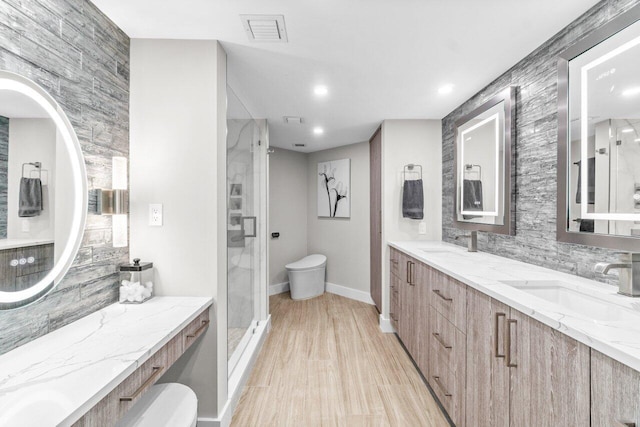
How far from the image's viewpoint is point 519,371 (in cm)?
108

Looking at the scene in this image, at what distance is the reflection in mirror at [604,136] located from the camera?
3.84 feet

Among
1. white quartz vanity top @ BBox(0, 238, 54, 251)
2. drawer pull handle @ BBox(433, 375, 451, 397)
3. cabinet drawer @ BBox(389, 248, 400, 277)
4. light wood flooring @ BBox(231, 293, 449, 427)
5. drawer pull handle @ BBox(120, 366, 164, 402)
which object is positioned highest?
white quartz vanity top @ BBox(0, 238, 54, 251)

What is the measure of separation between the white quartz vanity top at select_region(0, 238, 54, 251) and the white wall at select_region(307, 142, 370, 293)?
136 inches

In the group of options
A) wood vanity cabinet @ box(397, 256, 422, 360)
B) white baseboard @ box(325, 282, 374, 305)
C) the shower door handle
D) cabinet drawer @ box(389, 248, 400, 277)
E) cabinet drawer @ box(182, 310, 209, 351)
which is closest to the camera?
cabinet drawer @ box(182, 310, 209, 351)

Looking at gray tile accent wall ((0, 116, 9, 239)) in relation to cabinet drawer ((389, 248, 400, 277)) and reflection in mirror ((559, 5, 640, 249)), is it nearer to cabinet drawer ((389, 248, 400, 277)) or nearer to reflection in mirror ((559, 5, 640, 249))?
reflection in mirror ((559, 5, 640, 249))

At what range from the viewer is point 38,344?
1053mm

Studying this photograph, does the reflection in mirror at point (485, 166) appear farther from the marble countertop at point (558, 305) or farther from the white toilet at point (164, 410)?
the white toilet at point (164, 410)

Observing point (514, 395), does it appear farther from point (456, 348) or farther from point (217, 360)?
point (217, 360)

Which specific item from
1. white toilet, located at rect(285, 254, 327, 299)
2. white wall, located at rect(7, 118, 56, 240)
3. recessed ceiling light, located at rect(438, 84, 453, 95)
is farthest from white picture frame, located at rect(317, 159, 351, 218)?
white wall, located at rect(7, 118, 56, 240)

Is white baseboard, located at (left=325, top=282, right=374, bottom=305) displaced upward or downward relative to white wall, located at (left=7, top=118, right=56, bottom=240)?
downward

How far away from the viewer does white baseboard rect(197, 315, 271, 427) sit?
5.37ft

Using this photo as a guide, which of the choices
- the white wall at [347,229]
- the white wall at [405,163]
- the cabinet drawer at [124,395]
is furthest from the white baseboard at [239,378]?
the white wall at [347,229]

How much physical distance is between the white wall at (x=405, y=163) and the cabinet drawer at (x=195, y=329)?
2.04 metres

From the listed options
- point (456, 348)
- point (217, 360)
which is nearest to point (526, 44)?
point (456, 348)
